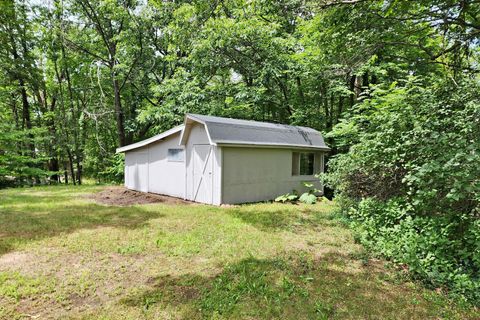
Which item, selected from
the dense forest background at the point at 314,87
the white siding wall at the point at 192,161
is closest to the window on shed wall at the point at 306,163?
the dense forest background at the point at 314,87

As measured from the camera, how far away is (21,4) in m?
15.1

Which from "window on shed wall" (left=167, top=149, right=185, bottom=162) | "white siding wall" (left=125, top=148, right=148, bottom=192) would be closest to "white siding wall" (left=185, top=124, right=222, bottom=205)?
"window on shed wall" (left=167, top=149, right=185, bottom=162)

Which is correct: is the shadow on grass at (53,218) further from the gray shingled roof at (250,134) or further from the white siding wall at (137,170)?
the gray shingled roof at (250,134)

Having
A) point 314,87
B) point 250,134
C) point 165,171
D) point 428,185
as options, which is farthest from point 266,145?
point 314,87

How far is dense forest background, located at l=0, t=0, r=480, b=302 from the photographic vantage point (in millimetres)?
3979

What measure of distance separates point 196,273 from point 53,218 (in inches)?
204

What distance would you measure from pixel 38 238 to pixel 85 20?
1556 cm

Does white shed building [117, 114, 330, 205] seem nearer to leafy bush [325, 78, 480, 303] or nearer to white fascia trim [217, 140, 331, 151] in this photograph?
white fascia trim [217, 140, 331, 151]

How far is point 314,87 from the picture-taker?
44.8ft

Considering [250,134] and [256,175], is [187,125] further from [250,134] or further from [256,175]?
[256,175]

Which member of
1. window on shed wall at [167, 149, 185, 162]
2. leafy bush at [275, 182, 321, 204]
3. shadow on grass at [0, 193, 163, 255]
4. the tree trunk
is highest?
the tree trunk

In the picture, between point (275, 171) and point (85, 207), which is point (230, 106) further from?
point (85, 207)

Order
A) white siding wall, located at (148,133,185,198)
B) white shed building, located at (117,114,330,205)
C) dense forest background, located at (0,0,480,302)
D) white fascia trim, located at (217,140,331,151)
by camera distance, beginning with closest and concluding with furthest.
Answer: dense forest background, located at (0,0,480,302), white fascia trim, located at (217,140,331,151), white shed building, located at (117,114,330,205), white siding wall, located at (148,133,185,198)

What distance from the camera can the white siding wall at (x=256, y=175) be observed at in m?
8.77
